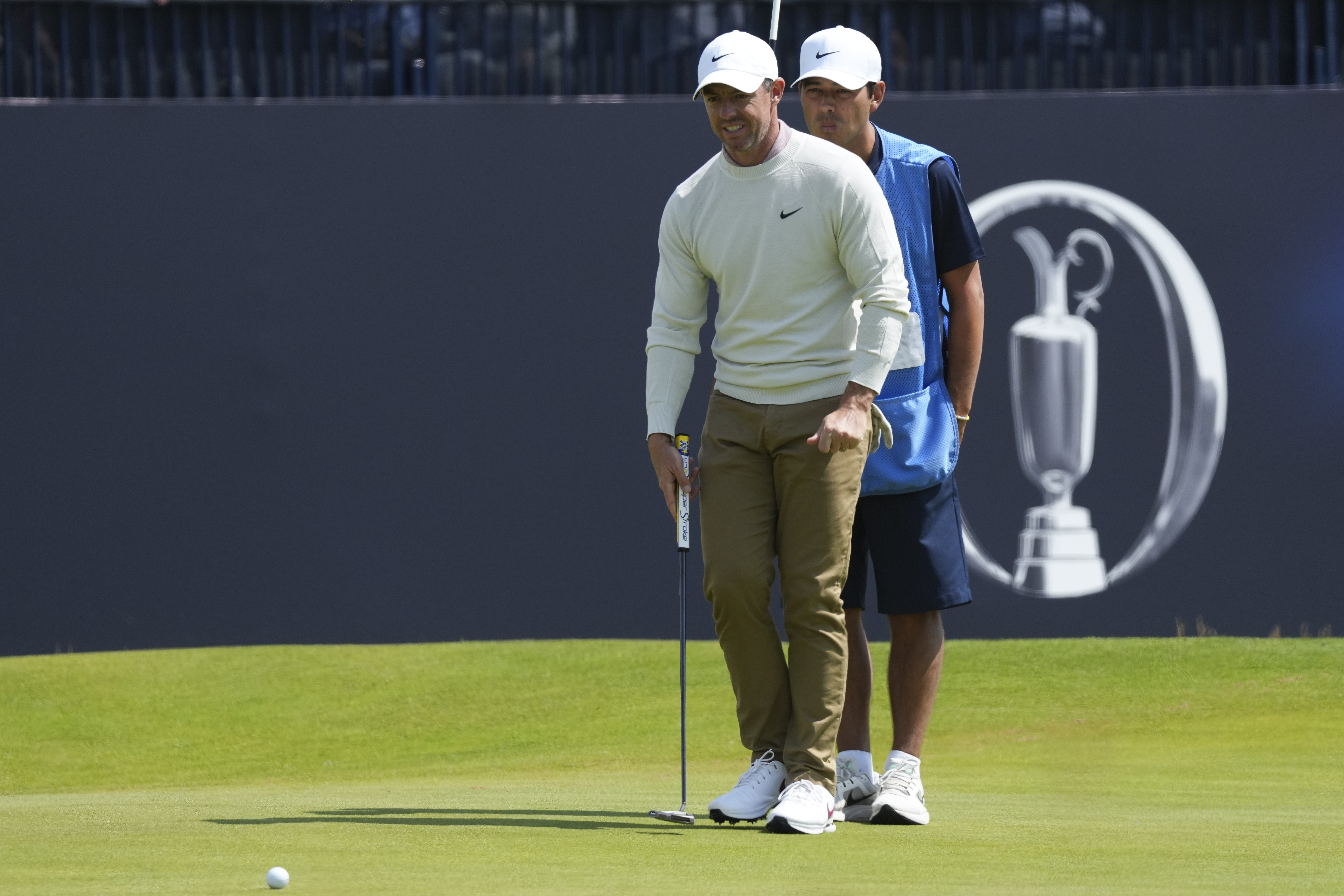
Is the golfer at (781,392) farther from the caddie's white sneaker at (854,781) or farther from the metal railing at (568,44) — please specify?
the metal railing at (568,44)

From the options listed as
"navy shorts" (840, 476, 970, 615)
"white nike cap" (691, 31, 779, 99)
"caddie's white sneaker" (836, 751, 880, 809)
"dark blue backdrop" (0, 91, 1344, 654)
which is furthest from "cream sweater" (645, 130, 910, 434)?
"dark blue backdrop" (0, 91, 1344, 654)

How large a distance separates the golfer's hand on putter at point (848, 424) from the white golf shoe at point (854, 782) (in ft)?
2.39

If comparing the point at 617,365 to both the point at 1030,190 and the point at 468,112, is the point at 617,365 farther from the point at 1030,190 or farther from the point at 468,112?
the point at 1030,190

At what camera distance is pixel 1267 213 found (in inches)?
263

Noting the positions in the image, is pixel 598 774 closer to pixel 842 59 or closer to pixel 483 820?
pixel 483 820

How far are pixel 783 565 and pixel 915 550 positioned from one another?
1.19 ft

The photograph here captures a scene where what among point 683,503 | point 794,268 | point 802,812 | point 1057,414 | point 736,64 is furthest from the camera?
point 1057,414

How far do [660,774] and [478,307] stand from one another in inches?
105

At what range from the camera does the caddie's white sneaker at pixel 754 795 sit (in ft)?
9.74

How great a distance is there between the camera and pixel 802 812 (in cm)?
284

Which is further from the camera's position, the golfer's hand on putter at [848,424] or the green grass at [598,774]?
the golfer's hand on putter at [848,424]

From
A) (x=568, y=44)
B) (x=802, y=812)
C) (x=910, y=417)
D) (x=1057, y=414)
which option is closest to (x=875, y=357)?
(x=910, y=417)

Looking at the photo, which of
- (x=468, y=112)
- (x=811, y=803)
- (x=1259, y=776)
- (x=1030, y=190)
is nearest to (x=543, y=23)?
(x=468, y=112)

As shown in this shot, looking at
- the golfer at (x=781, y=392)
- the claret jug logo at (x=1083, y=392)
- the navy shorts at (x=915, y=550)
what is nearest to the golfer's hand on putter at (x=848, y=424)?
the golfer at (x=781, y=392)
